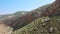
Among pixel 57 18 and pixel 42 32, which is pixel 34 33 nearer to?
pixel 42 32

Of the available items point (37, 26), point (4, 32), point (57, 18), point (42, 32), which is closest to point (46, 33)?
point (42, 32)

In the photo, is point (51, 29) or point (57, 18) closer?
point (51, 29)

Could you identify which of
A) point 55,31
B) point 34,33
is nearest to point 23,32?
point 34,33

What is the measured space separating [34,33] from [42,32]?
1113 millimetres

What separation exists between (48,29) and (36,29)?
1713mm

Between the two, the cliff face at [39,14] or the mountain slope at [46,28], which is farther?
the cliff face at [39,14]

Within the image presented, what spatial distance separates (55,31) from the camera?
20891mm

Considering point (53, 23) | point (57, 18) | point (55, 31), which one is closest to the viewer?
point (55, 31)

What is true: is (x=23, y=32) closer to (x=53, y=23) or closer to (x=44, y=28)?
(x=44, y=28)

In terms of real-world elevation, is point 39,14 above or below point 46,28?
below

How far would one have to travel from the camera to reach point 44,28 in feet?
72.8

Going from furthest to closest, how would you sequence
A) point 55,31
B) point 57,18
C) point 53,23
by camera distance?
1. point 57,18
2. point 53,23
3. point 55,31

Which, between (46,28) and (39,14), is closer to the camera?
(46,28)

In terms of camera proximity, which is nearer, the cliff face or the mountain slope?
the mountain slope
